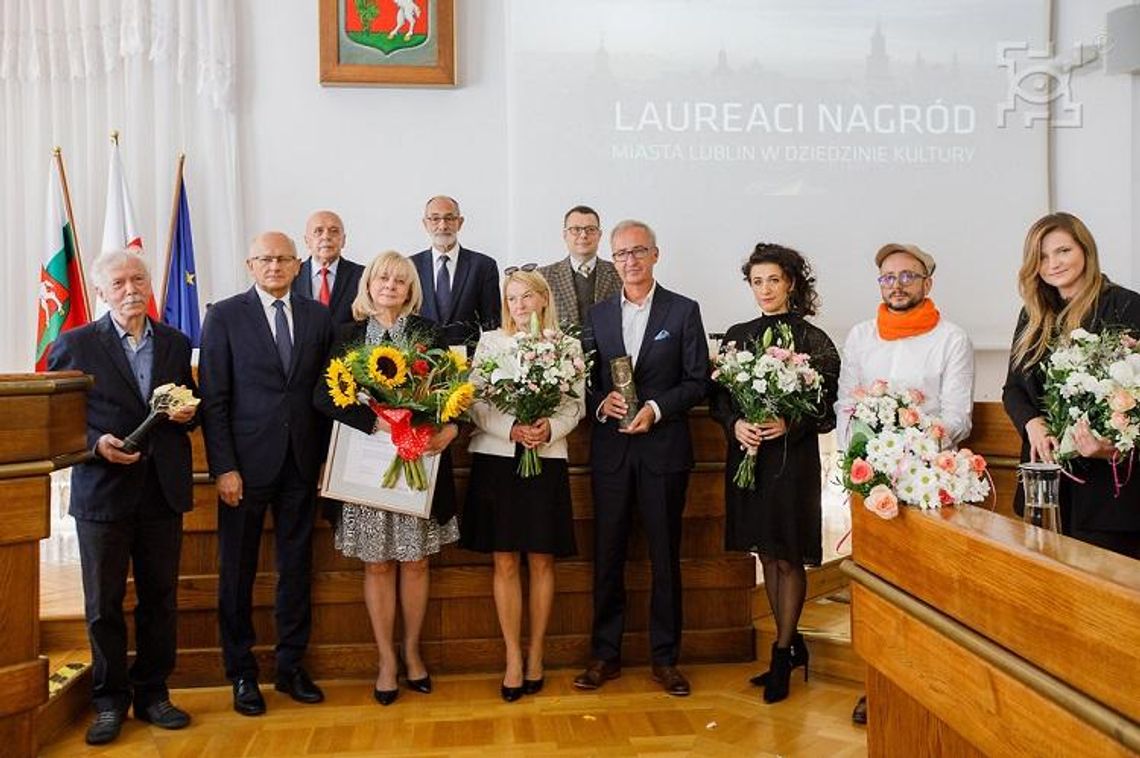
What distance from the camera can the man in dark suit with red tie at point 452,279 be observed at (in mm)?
4914

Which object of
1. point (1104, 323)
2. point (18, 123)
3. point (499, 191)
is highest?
point (18, 123)

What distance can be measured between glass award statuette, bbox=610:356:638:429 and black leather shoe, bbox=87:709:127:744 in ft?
6.75

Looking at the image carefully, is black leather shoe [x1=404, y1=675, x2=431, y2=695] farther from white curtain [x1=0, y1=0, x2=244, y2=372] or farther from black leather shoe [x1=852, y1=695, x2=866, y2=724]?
white curtain [x1=0, y1=0, x2=244, y2=372]

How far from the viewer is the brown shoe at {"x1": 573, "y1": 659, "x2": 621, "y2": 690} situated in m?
3.91

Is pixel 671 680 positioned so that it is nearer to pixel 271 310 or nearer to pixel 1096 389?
pixel 1096 389

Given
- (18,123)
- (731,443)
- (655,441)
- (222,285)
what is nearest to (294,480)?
(655,441)

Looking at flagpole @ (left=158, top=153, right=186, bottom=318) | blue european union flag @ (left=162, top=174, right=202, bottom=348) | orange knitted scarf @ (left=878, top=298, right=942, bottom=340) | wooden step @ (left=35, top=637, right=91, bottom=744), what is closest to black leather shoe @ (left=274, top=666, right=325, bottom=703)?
wooden step @ (left=35, top=637, right=91, bottom=744)

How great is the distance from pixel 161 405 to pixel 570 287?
217 cm

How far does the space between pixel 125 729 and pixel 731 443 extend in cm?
241

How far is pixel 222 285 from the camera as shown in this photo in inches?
235

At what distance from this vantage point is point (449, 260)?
16.4 feet

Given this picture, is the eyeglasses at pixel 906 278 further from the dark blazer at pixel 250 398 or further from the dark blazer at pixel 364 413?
the dark blazer at pixel 250 398

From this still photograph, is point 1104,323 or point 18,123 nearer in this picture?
point 1104,323

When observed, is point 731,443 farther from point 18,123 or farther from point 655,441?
point 18,123
